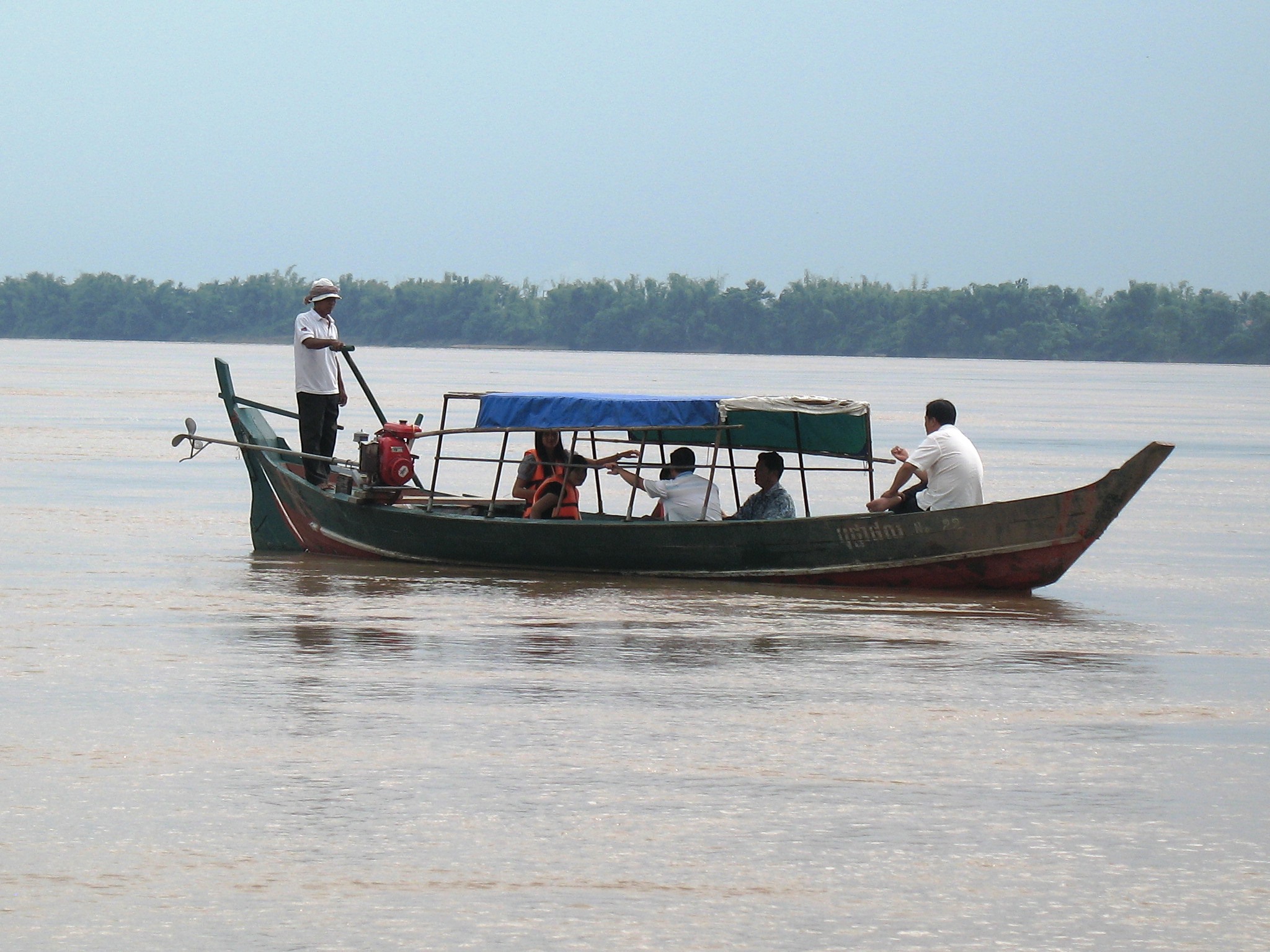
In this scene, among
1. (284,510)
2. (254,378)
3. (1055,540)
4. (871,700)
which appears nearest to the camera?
(871,700)

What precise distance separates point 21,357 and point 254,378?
1334 inches

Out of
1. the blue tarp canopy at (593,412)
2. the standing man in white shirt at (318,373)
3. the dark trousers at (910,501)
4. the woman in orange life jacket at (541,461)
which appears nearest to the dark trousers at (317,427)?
the standing man in white shirt at (318,373)

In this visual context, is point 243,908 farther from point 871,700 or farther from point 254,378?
point 254,378

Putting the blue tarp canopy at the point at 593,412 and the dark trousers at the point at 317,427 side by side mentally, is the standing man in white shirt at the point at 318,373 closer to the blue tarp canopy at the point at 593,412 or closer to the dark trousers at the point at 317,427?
the dark trousers at the point at 317,427

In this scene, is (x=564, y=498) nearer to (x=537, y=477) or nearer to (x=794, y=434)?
(x=537, y=477)

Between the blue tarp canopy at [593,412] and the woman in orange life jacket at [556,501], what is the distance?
0.70 meters

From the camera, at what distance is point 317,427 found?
1412 centimetres

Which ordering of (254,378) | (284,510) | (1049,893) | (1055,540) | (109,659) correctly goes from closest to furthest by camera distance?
(1049,893), (109,659), (1055,540), (284,510), (254,378)

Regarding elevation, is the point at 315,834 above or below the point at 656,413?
below

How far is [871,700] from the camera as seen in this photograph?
325 inches

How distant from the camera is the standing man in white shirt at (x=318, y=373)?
13.8 m

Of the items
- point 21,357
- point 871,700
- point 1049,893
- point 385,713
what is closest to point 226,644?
point 385,713

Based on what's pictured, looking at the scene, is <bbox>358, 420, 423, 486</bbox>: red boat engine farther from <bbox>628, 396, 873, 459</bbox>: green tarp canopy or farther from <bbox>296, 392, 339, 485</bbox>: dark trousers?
<bbox>628, 396, 873, 459</bbox>: green tarp canopy

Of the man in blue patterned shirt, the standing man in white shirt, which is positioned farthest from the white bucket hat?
the man in blue patterned shirt
